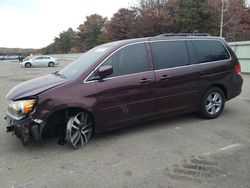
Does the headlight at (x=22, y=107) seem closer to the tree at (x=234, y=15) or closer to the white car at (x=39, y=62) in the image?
the white car at (x=39, y=62)

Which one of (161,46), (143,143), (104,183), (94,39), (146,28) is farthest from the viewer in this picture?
(94,39)

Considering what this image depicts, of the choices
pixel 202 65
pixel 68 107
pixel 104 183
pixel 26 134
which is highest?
pixel 202 65

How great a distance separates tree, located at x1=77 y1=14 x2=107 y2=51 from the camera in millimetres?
64188

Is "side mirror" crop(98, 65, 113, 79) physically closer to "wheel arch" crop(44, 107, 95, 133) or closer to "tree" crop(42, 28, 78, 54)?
"wheel arch" crop(44, 107, 95, 133)

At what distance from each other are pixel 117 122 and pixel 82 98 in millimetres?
780

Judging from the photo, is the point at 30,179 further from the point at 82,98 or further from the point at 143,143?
the point at 143,143

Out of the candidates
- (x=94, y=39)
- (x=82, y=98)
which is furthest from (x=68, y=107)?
(x=94, y=39)

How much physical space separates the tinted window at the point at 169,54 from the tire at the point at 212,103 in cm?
92

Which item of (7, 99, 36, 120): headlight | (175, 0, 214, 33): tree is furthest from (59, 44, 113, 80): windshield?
(175, 0, 214, 33): tree

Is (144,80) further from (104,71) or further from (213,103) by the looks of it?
(213,103)

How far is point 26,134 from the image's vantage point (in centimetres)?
405

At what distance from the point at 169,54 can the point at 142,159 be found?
224cm

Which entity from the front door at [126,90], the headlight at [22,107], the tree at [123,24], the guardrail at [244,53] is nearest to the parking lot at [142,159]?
the front door at [126,90]

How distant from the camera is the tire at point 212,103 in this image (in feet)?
18.6
